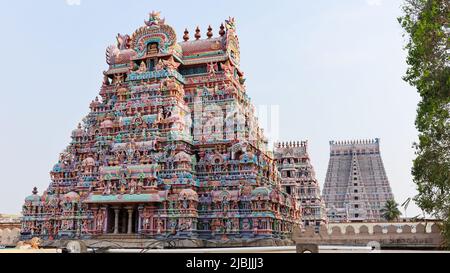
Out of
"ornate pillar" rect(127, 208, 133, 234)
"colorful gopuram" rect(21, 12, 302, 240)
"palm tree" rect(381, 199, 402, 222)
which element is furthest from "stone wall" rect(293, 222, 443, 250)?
"palm tree" rect(381, 199, 402, 222)

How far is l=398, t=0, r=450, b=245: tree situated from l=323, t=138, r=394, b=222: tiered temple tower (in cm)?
6383

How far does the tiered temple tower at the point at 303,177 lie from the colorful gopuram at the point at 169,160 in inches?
582

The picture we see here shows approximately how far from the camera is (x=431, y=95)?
1981 cm

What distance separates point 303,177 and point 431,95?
163 ft

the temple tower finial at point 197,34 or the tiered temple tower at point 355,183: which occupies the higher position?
the temple tower finial at point 197,34

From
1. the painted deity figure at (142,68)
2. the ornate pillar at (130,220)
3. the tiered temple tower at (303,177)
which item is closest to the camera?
the ornate pillar at (130,220)

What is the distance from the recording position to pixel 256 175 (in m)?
40.9

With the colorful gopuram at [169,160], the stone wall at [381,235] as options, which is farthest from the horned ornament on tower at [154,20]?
the stone wall at [381,235]

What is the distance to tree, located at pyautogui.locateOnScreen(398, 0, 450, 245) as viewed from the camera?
19.1 metres

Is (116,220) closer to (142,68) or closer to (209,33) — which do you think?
(142,68)

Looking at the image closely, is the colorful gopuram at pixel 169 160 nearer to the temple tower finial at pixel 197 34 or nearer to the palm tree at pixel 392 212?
the temple tower finial at pixel 197 34

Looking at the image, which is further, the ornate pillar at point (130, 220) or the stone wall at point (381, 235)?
the ornate pillar at point (130, 220)

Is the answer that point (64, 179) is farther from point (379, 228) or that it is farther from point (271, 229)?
point (379, 228)

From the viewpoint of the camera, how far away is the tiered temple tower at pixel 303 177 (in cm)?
6719
